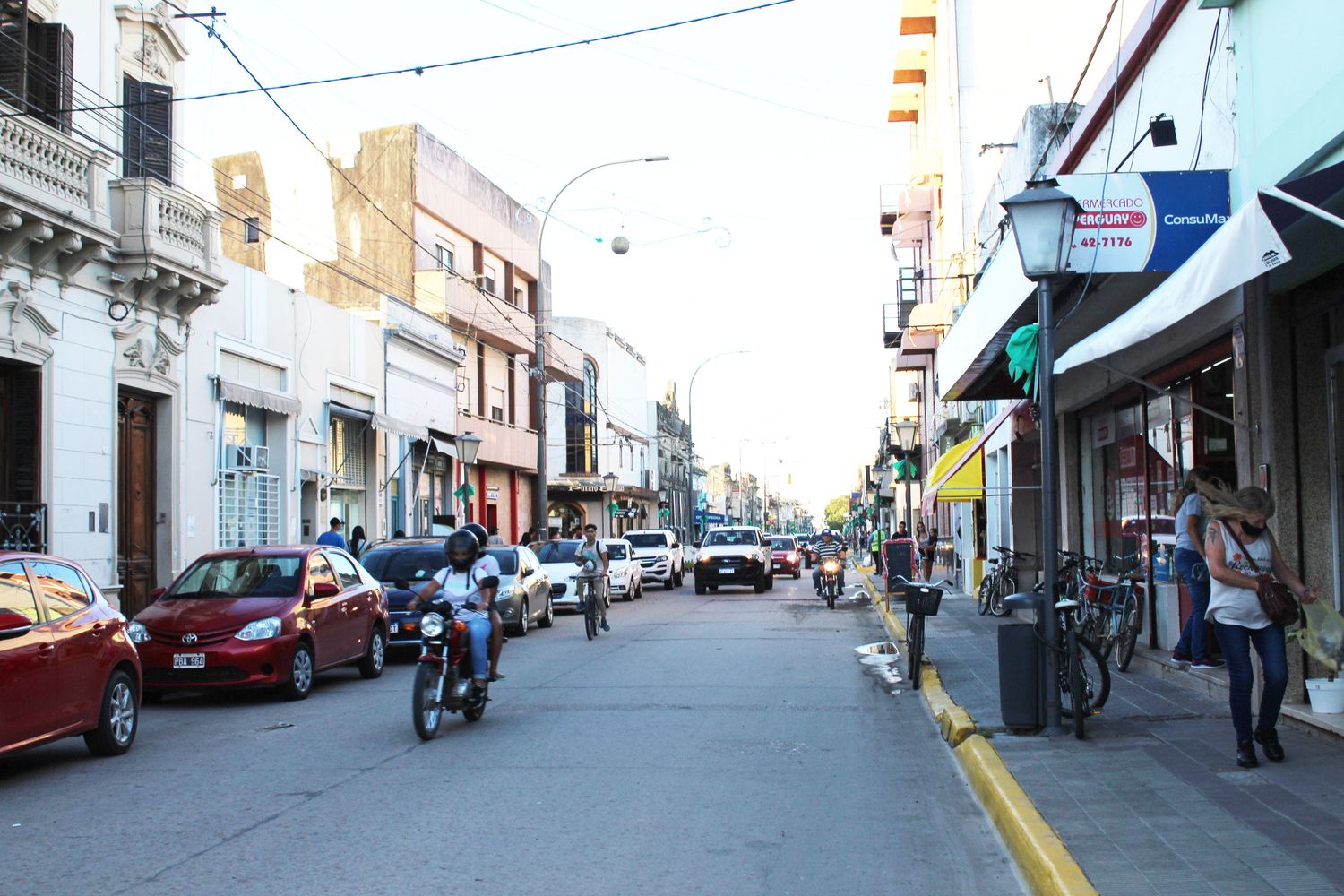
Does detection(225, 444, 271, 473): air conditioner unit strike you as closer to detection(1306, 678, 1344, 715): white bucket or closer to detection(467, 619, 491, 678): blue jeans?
detection(467, 619, 491, 678): blue jeans

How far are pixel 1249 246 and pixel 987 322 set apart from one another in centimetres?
700

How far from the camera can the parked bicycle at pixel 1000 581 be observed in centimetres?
2134

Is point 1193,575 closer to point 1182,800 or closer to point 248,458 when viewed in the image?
point 1182,800

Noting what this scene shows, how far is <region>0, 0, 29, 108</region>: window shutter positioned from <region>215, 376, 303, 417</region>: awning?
5.97m

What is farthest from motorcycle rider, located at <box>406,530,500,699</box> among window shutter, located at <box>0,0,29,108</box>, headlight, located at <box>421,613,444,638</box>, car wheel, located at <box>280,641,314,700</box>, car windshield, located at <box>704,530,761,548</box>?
car windshield, located at <box>704,530,761,548</box>

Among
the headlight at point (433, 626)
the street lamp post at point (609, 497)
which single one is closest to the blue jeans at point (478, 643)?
the headlight at point (433, 626)

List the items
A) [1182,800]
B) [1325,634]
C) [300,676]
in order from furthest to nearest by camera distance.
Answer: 1. [300,676]
2. [1325,634]
3. [1182,800]

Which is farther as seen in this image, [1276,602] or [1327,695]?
[1327,695]

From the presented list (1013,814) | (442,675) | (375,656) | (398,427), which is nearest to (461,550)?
(442,675)

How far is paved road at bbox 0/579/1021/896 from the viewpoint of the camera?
591 centimetres

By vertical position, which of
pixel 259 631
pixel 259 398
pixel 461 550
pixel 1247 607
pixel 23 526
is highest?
pixel 259 398

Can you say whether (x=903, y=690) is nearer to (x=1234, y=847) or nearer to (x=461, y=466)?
(x=1234, y=847)

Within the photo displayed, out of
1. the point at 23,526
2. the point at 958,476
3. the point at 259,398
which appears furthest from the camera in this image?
the point at 958,476

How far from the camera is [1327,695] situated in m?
8.52
